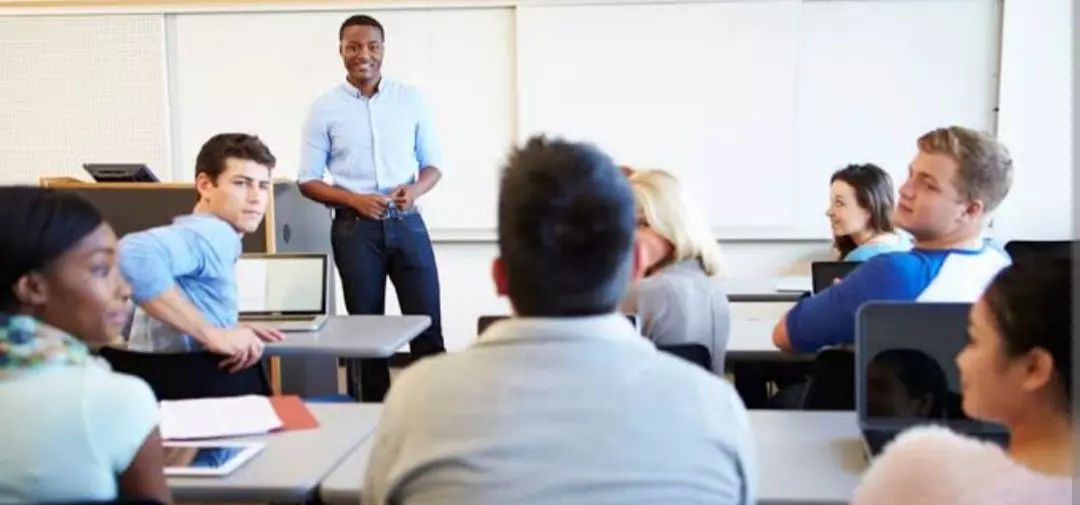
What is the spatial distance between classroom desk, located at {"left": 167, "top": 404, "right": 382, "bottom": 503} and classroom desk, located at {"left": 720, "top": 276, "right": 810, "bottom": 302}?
193cm

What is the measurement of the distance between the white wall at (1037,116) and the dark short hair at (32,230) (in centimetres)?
472

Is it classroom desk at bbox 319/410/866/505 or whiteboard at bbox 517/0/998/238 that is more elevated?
whiteboard at bbox 517/0/998/238

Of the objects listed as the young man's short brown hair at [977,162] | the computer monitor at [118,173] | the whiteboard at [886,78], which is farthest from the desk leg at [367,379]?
the whiteboard at [886,78]

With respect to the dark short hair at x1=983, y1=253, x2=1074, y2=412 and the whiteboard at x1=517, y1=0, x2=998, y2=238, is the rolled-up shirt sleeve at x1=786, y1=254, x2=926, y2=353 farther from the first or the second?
the whiteboard at x1=517, y1=0, x2=998, y2=238

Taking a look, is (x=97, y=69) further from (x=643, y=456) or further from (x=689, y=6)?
(x=643, y=456)

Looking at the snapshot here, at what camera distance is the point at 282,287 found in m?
3.26

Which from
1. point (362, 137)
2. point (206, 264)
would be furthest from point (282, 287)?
point (362, 137)

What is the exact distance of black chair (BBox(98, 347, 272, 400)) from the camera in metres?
2.28

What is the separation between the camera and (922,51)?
512 cm

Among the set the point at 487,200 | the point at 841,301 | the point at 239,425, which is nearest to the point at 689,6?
the point at 487,200

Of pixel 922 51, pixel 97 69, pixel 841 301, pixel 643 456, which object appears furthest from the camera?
pixel 97 69

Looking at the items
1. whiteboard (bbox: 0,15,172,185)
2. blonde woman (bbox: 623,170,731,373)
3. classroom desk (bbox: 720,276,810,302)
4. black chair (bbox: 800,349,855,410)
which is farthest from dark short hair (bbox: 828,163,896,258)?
whiteboard (bbox: 0,15,172,185)

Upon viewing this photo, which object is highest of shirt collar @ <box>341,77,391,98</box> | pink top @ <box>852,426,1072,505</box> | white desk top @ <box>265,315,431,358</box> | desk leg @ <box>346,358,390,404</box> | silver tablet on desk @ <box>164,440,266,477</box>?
shirt collar @ <box>341,77,391,98</box>

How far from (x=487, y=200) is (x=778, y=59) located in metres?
1.68
